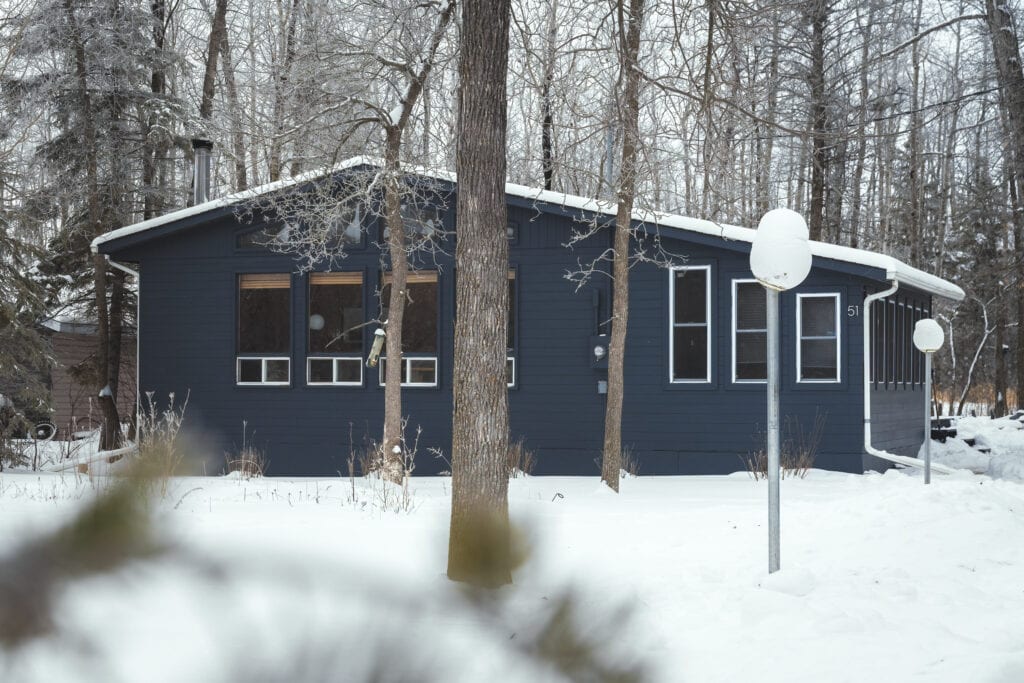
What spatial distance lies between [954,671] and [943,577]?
233 cm

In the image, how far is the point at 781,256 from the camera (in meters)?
6.78

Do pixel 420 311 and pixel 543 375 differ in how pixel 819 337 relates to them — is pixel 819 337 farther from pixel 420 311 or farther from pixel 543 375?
pixel 420 311

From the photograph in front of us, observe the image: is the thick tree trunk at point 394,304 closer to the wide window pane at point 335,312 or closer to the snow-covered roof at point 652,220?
the snow-covered roof at point 652,220

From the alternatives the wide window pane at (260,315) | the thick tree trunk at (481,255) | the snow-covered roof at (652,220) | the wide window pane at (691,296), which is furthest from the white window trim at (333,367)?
the thick tree trunk at (481,255)

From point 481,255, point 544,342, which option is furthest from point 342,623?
point 544,342

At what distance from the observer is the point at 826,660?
16.4ft

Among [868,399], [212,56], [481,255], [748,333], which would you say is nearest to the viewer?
[481,255]

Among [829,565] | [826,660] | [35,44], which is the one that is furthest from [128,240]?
[826,660]

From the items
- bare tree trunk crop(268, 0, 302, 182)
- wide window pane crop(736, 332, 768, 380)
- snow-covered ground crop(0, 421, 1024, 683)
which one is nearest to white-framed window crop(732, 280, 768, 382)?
wide window pane crop(736, 332, 768, 380)

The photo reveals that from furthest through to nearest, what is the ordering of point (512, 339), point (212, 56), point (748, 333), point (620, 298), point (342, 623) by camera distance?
point (212, 56), point (512, 339), point (748, 333), point (620, 298), point (342, 623)

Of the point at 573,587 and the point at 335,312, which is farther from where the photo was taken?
the point at 335,312

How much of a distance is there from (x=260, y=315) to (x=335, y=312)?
117cm

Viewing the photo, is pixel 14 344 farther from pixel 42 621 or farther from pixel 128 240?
pixel 42 621

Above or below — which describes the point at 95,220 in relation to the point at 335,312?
above
